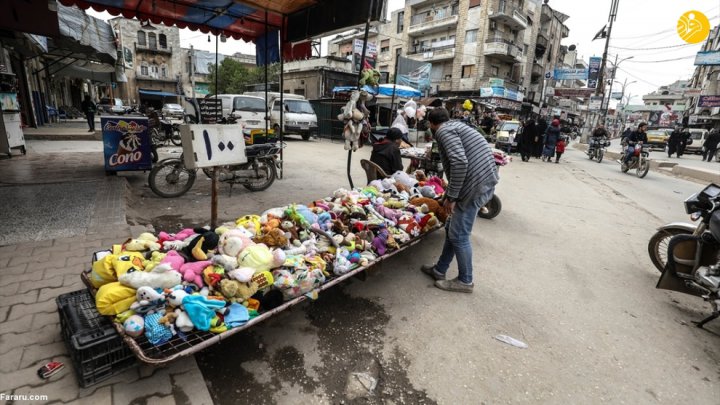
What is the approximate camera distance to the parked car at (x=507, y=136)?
668 inches

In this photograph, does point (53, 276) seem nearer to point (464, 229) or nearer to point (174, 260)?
point (174, 260)

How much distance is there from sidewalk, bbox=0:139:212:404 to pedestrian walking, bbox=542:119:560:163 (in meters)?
15.9

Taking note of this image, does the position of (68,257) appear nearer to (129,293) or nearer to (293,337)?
(129,293)

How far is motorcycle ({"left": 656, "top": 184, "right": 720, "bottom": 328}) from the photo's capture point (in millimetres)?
3314

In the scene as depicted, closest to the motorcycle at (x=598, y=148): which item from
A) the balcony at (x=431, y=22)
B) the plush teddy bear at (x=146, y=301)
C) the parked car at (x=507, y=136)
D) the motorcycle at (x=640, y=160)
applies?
the parked car at (x=507, y=136)

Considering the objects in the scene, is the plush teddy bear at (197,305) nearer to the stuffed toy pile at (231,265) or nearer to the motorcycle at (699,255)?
the stuffed toy pile at (231,265)

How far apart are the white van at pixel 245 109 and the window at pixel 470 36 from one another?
26836mm

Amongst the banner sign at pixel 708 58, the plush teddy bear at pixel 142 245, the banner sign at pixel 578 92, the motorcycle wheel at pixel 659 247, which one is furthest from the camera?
the banner sign at pixel 578 92

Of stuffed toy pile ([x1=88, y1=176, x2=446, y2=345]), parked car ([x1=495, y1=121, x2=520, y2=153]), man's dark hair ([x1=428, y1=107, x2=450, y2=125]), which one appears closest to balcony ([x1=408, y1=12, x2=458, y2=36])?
parked car ([x1=495, y1=121, x2=520, y2=153])

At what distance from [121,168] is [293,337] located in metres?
5.79

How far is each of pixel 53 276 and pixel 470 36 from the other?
37.6 meters

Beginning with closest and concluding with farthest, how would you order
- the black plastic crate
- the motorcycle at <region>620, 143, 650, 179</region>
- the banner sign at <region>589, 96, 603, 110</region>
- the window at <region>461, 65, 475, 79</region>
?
the black plastic crate → the motorcycle at <region>620, 143, 650, 179</region> → the banner sign at <region>589, 96, 603, 110</region> → the window at <region>461, 65, 475, 79</region>

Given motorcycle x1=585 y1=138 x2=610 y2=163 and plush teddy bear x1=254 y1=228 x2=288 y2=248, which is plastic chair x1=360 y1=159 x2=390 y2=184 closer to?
plush teddy bear x1=254 y1=228 x2=288 y2=248

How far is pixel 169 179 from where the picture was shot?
6.11 m
